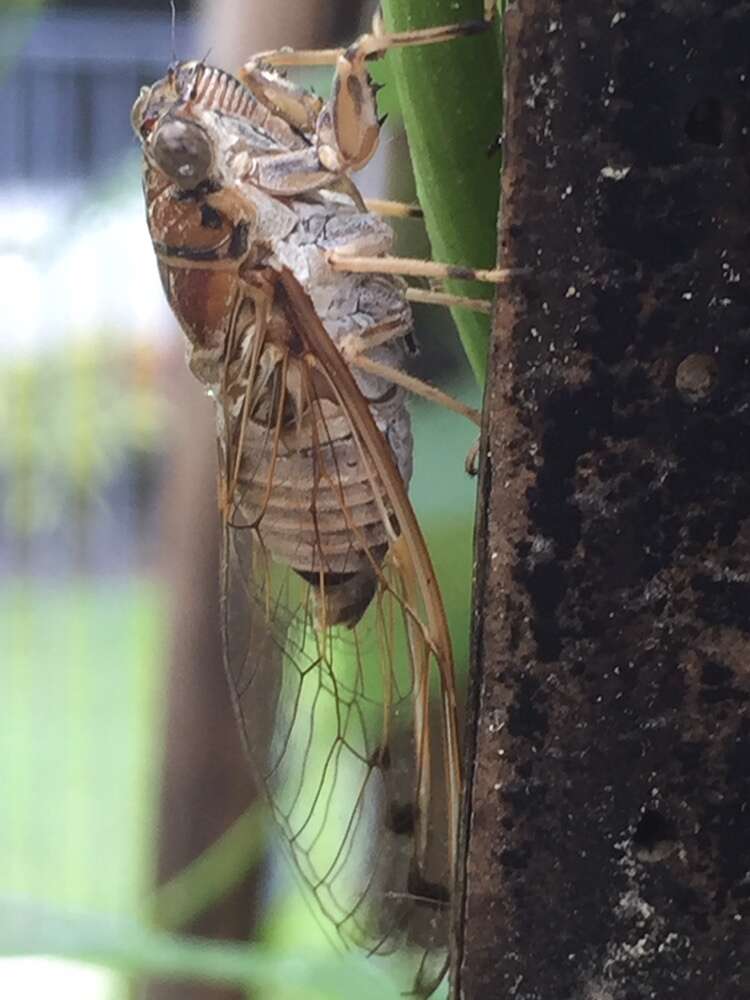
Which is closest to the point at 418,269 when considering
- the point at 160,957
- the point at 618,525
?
the point at 618,525

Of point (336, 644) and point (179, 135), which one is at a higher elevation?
point (179, 135)

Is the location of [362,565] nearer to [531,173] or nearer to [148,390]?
[531,173]

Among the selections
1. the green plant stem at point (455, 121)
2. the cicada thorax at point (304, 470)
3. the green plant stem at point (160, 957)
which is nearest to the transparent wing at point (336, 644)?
the cicada thorax at point (304, 470)

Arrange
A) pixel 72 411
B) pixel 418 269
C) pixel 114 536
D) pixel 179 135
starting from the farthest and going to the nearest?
pixel 114 536 → pixel 72 411 → pixel 179 135 → pixel 418 269

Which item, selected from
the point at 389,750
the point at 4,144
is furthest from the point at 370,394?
the point at 4,144

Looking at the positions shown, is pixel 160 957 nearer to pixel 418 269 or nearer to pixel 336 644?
pixel 336 644

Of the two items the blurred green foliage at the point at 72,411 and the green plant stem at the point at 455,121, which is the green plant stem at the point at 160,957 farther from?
the blurred green foliage at the point at 72,411

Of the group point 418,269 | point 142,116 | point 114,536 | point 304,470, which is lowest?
point 114,536
